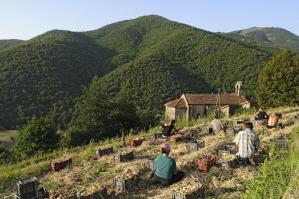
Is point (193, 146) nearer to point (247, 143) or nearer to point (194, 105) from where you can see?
point (247, 143)

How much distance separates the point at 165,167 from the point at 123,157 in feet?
12.4

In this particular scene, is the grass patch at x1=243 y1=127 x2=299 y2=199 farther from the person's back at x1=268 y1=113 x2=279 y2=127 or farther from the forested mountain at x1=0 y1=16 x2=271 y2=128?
the forested mountain at x1=0 y1=16 x2=271 y2=128

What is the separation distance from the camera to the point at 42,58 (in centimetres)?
11544

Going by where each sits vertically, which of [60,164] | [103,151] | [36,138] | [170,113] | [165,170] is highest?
[165,170]

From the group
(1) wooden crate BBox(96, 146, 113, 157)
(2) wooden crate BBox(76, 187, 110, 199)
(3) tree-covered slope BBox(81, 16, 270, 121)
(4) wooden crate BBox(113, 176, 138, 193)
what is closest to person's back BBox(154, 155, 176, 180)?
(4) wooden crate BBox(113, 176, 138, 193)

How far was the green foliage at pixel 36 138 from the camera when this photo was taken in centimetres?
3977

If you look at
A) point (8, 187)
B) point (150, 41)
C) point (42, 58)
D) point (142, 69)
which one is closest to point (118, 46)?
point (150, 41)

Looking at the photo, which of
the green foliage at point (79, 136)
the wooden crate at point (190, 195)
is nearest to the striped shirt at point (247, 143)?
the wooden crate at point (190, 195)

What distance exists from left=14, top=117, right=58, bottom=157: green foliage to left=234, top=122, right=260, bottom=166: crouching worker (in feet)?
101

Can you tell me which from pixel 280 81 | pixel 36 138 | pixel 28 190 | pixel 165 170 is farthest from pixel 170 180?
pixel 280 81

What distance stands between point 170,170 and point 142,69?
302ft

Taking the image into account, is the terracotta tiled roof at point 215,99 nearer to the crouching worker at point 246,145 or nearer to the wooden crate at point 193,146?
the wooden crate at point 193,146

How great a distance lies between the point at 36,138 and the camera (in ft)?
135

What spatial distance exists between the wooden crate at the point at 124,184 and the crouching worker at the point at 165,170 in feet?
2.23
